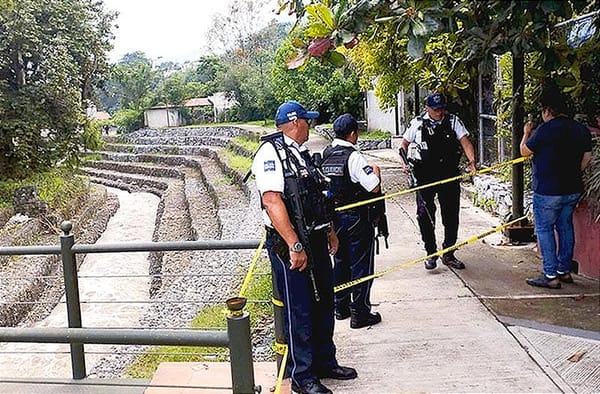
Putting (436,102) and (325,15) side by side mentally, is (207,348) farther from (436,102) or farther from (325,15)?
(325,15)

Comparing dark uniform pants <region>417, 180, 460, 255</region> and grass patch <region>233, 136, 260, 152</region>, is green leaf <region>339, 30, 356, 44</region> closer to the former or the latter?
dark uniform pants <region>417, 180, 460, 255</region>

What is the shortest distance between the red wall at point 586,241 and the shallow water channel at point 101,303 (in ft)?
11.7

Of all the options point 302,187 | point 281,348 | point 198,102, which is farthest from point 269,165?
point 198,102

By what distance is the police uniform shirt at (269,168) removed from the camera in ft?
10.7

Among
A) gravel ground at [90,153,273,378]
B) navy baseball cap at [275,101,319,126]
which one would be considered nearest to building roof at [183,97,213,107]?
gravel ground at [90,153,273,378]

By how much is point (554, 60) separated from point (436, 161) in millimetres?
2744

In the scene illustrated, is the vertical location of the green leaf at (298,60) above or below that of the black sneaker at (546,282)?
above

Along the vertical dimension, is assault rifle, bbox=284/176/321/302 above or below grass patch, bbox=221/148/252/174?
above

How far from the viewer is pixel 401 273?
19.1 feet

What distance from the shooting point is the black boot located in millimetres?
4508

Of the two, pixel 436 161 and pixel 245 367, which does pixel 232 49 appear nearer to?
pixel 436 161

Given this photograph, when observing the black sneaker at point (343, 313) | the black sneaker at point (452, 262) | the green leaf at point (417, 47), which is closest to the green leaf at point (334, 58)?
the green leaf at point (417, 47)

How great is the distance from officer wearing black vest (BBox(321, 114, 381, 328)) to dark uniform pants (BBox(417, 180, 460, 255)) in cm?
131

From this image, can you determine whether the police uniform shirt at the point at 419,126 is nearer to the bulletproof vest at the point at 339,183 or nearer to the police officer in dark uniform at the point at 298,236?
the bulletproof vest at the point at 339,183
